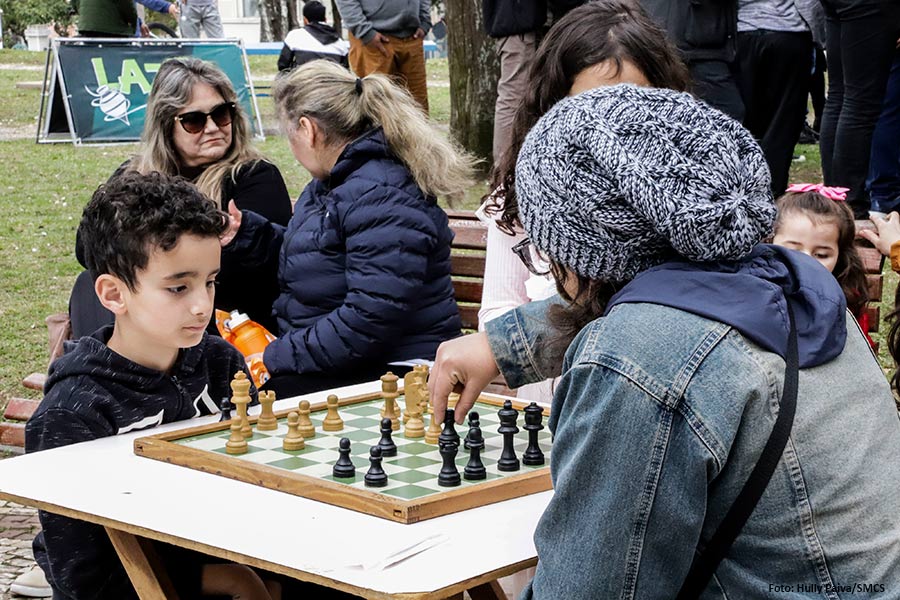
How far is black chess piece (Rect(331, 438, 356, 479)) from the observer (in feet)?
8.38

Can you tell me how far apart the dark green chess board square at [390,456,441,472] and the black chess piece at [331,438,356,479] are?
0.14 metres

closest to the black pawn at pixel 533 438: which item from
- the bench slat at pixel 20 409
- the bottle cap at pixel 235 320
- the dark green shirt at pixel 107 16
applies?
the bottle cap at pixel 235 320

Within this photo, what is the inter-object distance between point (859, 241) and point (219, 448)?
3123mm

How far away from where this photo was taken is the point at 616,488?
1803mm

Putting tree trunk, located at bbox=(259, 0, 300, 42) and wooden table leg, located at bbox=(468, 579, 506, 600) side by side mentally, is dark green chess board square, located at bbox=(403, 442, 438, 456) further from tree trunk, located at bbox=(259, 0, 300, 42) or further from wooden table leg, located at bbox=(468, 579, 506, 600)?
tree trunk, located at bbox=(259, 0, 300, 42)

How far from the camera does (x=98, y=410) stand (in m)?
2.96

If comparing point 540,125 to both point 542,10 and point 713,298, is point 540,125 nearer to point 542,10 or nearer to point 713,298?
point 713,298

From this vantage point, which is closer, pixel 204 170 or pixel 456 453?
pixel 456 453

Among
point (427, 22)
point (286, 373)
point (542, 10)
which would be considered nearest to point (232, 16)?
point (427, 22)

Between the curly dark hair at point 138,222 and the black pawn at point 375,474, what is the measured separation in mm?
963

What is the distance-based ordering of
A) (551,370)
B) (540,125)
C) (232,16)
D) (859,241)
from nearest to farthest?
(540,125) < (551,370) < (859,241) < (232,16)

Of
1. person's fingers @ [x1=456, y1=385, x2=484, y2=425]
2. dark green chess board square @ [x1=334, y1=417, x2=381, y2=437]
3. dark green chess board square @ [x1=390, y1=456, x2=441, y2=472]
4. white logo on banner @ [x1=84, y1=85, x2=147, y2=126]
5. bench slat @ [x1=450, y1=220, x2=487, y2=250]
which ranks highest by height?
person's fingers @ [x1=456, y1=385, x2=484, y2=425]

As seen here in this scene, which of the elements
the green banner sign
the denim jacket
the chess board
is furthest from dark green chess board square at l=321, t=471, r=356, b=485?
the green banner sign

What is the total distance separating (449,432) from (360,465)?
0.70ft
